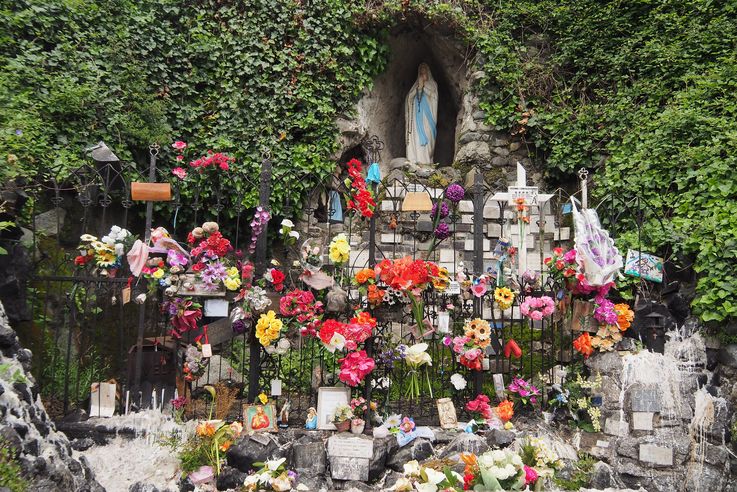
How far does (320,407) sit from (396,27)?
690 cm

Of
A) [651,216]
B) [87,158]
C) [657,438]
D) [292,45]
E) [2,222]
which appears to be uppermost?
[292,45]

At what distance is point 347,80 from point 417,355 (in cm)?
538

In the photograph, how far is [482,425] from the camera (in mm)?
4434

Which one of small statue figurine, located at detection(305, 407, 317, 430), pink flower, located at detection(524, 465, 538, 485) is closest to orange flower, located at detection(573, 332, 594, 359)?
pink flower, located at detection(524, 465, 538, 485)

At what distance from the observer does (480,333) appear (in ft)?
14.6

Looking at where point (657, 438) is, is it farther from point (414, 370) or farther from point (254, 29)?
point (254, 29)

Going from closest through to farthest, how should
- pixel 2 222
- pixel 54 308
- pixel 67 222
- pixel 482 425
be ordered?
pixel 2 222
pixel 482 425
pixel 54 308
pixel 67 222

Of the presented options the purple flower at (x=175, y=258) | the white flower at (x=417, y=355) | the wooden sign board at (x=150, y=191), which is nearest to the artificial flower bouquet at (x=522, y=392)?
the white flower at (x=417, y=355)

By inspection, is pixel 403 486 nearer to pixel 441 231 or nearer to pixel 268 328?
pixel 268 328

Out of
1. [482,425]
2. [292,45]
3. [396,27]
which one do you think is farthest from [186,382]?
[396,27]

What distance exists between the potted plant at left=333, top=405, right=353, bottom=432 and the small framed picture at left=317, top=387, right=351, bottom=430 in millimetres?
77

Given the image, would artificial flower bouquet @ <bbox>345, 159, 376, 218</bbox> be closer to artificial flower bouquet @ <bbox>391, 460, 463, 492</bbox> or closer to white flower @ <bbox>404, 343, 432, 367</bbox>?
white flower @ <bbox>404, 343, 432, 367</bbox>

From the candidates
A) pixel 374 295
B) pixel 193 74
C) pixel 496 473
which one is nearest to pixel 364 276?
pixel 374 295

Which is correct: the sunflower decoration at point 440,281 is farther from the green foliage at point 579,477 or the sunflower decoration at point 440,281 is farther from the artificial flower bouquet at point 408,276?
the green foliage at point 579,477
